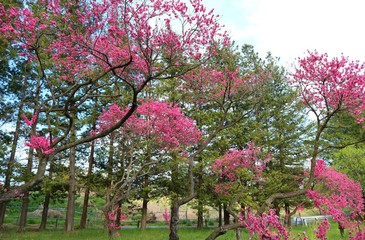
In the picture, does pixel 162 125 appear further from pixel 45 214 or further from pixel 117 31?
pixel 45 214

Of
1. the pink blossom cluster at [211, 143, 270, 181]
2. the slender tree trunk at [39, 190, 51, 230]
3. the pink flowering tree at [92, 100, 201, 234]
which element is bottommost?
the slender tree trunk at [39, 190, 51, 230]

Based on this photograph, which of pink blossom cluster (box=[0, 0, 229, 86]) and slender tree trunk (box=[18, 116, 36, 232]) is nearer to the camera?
pink blossom cluster (box=[0, 0, 229, 86])

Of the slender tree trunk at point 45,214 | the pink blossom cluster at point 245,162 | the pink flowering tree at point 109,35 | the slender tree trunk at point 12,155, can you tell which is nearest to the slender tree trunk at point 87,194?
the slender tree trunk at point 45,214

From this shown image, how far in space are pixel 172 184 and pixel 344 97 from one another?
12.7 meters

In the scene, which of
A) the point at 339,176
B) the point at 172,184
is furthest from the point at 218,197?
the point at 339,176

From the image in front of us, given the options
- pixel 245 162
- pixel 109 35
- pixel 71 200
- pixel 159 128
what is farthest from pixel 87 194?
pixel 109 35

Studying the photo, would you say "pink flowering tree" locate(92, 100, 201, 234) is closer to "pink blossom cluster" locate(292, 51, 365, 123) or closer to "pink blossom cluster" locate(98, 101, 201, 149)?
"pink blossom cluster" locate(98, 101, 201, 149)

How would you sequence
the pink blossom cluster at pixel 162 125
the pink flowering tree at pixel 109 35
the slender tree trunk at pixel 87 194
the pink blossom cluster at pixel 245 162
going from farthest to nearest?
1. the slender tree trunk at pixel 87 194
2. the pink blossom cluster at pixel 245 162
3. the pink blossom cluster at pixel 162 125
4. the pink flowering tree at pixel 109 35

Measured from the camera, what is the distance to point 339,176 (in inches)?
571

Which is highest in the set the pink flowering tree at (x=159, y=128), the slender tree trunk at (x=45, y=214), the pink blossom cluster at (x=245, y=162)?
the pink flowering tree at (x=159, y=128)

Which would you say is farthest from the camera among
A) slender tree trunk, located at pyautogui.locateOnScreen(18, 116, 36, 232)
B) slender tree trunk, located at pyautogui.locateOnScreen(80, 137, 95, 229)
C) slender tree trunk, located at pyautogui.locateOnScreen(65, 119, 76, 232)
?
slender tree trunk, located at pyautogui.locateOnScreen(80, 137, 95, 229)

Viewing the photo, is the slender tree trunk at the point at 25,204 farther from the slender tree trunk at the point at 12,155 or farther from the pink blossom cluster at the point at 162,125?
the pink blossom cluster at the point at 162,125

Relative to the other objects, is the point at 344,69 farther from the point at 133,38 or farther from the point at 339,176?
the point at 339,176

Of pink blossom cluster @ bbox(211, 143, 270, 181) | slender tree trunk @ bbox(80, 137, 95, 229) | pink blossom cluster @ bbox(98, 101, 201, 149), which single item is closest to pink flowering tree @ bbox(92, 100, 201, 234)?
pink blossom cluster @ bbox(98, 101, 201, 149)
